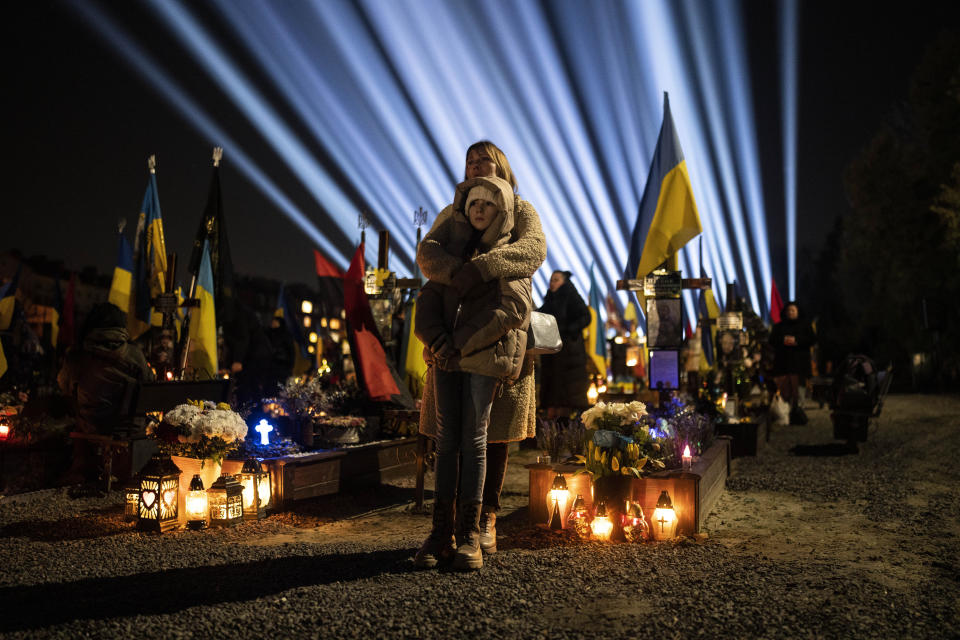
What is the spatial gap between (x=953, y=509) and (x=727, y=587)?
304 cm

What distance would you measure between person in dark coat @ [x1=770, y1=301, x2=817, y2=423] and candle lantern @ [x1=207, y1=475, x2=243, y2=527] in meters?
8.68

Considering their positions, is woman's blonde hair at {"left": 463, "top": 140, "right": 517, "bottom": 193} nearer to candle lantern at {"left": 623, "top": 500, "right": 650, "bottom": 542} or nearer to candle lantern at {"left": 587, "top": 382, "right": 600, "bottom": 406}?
candle lantern at {"left": 623, "top": 500, "right": 650, "bottom": 542}

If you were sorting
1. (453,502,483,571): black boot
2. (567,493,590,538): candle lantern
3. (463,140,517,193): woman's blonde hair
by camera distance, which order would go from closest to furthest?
(453,502,483,571): black boot
(463,140,517,193): woman's blonde hair
(567,493,590,538): candle lantern

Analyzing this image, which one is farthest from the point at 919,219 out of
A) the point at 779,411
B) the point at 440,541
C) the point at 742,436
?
the point at 440,541

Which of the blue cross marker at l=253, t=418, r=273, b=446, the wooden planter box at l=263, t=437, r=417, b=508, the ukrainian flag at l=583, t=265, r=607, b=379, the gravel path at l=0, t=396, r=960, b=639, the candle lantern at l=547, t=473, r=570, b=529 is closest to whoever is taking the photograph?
the gravel path at l=0, t=396, r=960, b=639

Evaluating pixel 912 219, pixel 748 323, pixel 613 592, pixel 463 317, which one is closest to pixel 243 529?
pixel 463 317

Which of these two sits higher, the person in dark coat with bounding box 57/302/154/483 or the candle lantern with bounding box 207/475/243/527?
the person in dark coat with bounding box 57/302/154/483

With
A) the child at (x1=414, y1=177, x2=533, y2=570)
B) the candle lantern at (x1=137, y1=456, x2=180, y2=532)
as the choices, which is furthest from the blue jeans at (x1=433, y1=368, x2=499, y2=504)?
the candle lantern at (x1=137, y1=456, x2=180, y2=532)

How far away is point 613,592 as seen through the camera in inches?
125

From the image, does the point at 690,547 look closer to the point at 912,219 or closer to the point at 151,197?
the point at 151,197

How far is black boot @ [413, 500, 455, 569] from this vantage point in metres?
3.50

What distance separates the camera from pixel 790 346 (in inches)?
420

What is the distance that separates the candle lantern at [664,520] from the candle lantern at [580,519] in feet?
1.38

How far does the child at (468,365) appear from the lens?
347 centimetres
